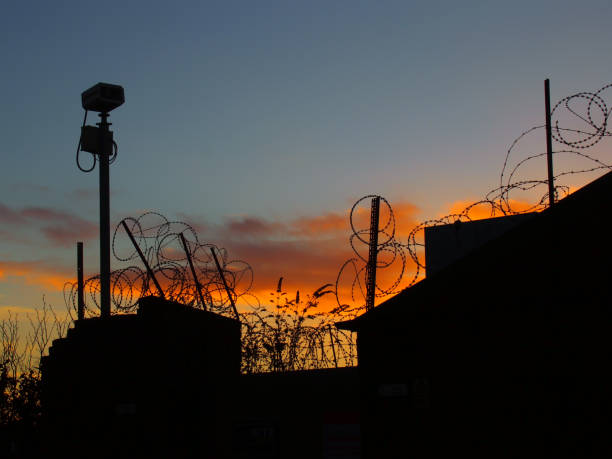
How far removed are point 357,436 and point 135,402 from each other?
205 inches

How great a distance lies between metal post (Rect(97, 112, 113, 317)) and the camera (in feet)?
68.9

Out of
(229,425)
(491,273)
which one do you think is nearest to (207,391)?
(229,425)

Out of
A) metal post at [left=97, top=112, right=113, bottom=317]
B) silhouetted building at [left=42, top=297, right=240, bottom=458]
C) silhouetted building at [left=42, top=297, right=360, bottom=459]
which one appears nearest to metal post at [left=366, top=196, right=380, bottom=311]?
silhouetted building at [left=42, top=297, right=360, bottom=459]

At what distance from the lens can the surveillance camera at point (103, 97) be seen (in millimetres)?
21328

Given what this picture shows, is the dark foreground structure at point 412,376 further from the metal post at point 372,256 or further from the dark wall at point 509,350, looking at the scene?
the metal post at point 372,256

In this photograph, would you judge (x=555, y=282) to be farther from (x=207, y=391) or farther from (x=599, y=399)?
(x=207, y=391)

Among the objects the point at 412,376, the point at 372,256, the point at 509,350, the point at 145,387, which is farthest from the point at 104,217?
the point at 509,350

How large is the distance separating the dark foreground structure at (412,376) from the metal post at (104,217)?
5.23 feet

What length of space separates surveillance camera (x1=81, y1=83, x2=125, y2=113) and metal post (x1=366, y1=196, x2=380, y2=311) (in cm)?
711

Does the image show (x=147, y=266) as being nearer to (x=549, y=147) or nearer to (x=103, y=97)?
(x=103, y=97)

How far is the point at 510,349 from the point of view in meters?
13.5

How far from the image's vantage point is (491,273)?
1400cm

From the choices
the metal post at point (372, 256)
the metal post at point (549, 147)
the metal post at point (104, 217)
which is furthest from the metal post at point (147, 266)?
the metal post at point (549, 147)

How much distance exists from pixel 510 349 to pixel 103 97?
1240cm
